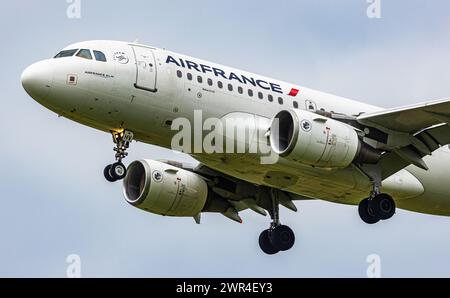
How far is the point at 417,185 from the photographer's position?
48219 millimetres

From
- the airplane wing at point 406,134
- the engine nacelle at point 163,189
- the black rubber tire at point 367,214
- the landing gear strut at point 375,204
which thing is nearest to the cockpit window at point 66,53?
the engine nacelle at point 163,189

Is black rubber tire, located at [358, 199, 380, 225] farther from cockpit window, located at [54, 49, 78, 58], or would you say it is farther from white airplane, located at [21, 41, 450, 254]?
cockpit window, located at [54, 49, 78, 58]

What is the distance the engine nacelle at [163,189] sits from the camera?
48.6 m

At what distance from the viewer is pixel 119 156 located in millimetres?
44688

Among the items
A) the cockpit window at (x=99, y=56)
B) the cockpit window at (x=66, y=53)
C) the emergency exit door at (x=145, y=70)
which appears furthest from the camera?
the cockpit window at (x=66, y=53)

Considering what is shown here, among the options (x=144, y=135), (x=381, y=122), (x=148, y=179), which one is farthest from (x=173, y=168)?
(x=381, y=122)

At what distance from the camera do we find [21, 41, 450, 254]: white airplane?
43844 mm

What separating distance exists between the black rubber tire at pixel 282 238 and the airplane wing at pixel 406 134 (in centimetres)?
529

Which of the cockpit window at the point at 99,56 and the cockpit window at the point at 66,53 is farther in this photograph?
the cockpit window at the point at 66,53

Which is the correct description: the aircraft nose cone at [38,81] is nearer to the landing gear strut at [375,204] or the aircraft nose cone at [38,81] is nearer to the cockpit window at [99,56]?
the cockpit window at [99,56]

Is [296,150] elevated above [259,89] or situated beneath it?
situated beneath

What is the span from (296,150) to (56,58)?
8298 millimetres

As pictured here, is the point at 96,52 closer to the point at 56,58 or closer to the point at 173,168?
the point at 56,58

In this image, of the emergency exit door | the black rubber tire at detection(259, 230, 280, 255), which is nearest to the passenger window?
the emergency exit door
